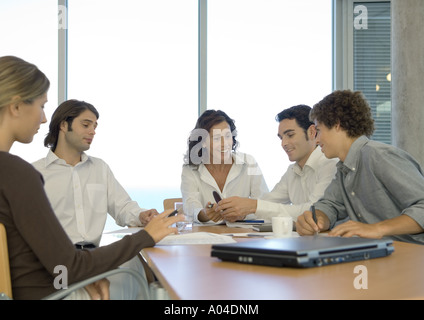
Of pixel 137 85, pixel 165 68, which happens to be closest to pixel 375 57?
pixel 165 68

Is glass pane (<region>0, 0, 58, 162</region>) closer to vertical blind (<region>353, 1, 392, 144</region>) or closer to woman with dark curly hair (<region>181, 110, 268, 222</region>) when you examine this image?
woman with dark curly hair (<region>181, 110, 268, 222</region>)

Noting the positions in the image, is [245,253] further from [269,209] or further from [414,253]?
[269,209]

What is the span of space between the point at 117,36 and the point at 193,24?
2.81ft

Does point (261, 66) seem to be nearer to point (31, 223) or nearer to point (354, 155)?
point (354, 155)

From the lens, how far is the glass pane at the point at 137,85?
5.41 m

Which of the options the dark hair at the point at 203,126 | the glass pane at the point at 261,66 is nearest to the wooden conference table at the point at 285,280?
the dark hair at the point at 203,126

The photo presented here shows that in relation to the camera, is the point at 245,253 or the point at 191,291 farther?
the point at 245,253

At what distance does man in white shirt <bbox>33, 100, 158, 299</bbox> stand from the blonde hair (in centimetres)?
147

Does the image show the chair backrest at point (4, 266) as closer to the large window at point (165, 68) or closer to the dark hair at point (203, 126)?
the dark hair at point (203, 126)

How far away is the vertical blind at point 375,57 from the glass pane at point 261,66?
561mm

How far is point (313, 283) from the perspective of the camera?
1.10 meters

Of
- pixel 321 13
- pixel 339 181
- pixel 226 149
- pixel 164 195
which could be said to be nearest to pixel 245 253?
pixel 339 181

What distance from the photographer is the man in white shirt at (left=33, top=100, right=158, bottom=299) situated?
10.3 feet

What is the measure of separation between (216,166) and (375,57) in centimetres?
303
